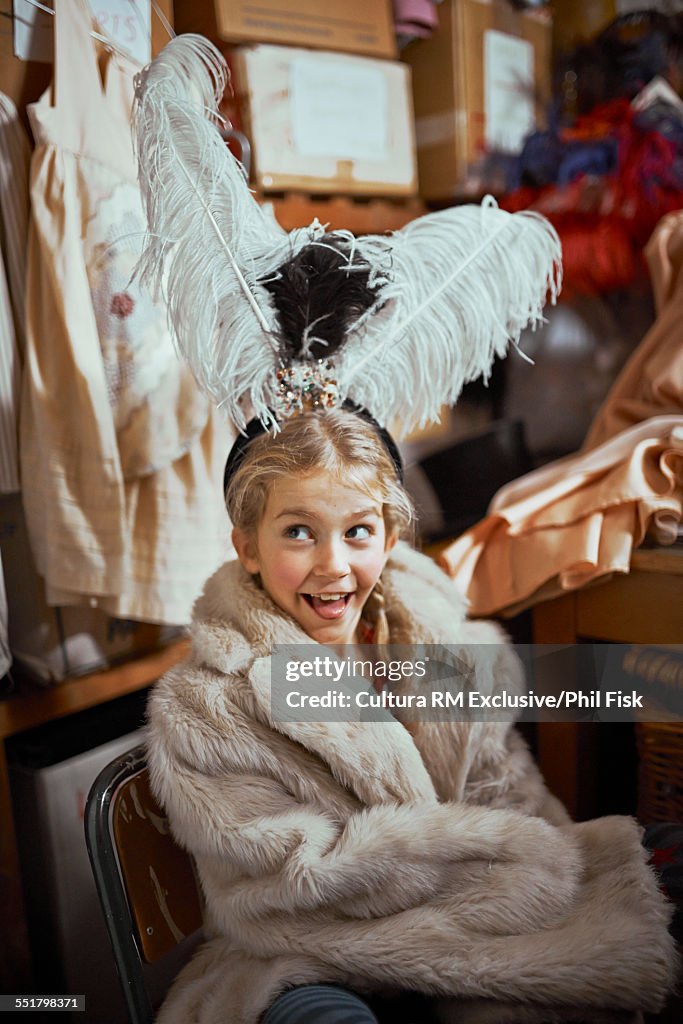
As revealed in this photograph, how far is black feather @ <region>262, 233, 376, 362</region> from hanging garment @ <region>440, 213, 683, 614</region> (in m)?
0.49

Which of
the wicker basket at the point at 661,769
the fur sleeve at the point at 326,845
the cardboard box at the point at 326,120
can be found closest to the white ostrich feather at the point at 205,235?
the fur sleeve at the point at 326,845

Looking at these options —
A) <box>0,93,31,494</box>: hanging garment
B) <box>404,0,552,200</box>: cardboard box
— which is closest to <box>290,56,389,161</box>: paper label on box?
<box>404,0,552,200</box>: cardboard box

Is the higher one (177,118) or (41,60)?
(41,60)

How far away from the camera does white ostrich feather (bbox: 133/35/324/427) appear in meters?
0.82

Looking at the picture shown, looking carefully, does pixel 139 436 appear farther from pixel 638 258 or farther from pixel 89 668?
pixel 638 258

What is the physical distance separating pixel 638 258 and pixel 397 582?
99cm

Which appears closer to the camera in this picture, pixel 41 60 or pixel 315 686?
pixel 315 686

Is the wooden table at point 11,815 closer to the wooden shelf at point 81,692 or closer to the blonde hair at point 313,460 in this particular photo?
the wooden shelf at point 81,692

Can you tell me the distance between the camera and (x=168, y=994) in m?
0.84

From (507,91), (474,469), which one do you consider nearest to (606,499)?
(474,469)

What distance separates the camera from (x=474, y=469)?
167cm

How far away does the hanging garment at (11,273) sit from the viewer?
1.05 metres

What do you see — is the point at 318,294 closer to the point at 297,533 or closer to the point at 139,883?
the point at 297,533

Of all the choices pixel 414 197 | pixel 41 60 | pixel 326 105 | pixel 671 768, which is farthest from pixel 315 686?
pixel 414 197
